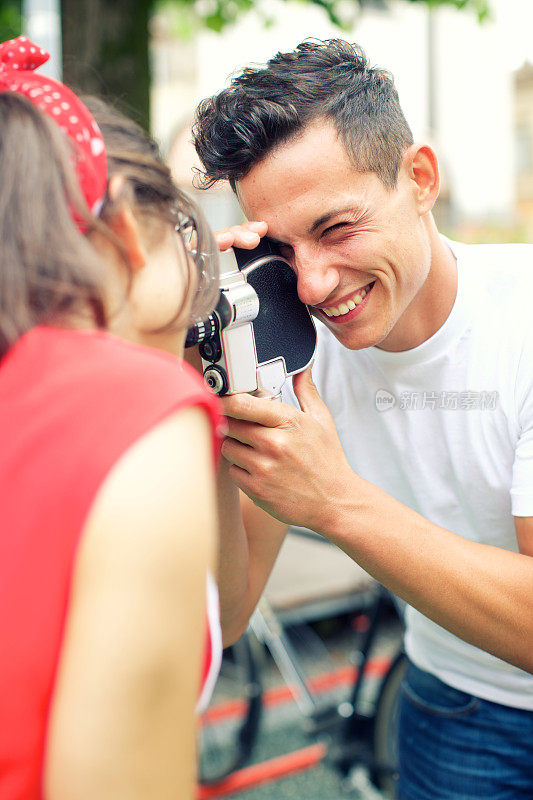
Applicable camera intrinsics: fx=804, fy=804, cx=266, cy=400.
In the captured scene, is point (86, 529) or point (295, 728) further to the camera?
point (295, 728)

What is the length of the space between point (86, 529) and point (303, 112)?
1137 mm

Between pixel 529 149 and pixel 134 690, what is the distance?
2643 centimetres

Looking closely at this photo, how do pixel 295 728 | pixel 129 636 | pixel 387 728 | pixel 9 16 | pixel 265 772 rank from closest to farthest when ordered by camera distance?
pixel 129 636 < pixel 387 728 < pixel 265 772 < pixel 295 728 < pixel 9 16

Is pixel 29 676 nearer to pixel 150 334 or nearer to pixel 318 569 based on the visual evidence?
pixel 150 334

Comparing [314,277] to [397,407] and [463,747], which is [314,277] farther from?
[463,747]

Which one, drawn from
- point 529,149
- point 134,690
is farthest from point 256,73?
point 529,149

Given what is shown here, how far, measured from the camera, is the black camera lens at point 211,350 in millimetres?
1471

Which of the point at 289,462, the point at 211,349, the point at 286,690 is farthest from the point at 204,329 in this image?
the point at 286,690

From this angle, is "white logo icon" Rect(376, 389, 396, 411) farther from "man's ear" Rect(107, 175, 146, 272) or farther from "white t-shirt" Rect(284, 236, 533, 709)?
"man's ear" Rect(107, 175, 146, 272)

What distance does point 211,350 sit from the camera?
1.48 m

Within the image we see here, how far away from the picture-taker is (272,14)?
225 inches

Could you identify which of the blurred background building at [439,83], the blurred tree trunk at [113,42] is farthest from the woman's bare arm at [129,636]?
the blurred background building at [439,83]

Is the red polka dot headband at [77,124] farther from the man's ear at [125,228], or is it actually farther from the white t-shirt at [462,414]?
the white t-shirt at [462,414]

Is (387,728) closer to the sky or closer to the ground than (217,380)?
closer to the ground
